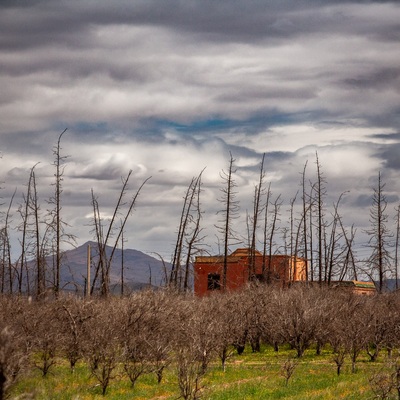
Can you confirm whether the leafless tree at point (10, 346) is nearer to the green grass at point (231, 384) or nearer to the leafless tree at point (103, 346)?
the green grass at point (231, 384)

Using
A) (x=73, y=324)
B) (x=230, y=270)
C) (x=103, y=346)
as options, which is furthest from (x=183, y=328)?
(x=230, y=270)

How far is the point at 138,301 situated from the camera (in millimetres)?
35000

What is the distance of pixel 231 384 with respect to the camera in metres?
28.1

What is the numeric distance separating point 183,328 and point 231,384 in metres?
7.47

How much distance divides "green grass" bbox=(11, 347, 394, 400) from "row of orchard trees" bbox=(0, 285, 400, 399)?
0.44m

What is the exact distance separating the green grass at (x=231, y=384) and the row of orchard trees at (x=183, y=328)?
44 centimetres

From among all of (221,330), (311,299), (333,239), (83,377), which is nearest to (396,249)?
(333,239)

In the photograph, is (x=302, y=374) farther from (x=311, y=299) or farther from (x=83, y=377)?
(x=311, y=299)

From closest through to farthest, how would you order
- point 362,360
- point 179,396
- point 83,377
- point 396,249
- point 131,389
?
point 179,396 < point 131,389 < point 83,377 < point 362,360 < point 396,249

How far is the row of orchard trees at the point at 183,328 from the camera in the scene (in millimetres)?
30219

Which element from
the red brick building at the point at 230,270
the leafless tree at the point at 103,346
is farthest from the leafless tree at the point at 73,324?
the red brick building at the point at 230,270

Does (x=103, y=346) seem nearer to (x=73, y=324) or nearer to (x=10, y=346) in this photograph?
(x=73, y=324)

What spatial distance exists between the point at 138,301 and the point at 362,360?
1172 cm

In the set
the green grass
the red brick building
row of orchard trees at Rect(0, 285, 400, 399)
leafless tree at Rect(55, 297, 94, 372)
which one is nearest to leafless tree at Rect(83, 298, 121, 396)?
row of orchard trees at Rect(0, 285, 400, 399)
